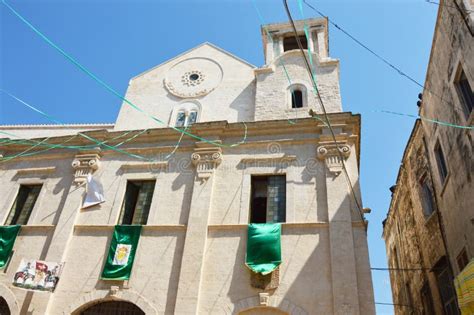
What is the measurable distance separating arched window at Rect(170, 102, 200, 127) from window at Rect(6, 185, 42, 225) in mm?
5640

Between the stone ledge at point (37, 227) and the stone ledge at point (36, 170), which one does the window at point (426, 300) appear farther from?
the stone ledge at point (36, 170)

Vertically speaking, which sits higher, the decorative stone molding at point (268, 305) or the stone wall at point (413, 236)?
the stone wall at point (413, 236)

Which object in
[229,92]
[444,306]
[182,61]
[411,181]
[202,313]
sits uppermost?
[182,61]

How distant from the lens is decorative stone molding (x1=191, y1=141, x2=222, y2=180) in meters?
11.6

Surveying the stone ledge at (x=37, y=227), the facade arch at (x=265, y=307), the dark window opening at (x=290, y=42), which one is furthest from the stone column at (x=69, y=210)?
the dark window opening at (x=290, y=42)

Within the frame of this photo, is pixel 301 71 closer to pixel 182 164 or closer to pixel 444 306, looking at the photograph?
pixel 182 164

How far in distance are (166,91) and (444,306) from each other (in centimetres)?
1308

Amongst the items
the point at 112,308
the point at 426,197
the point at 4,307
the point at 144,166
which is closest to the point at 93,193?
the point at 144,166

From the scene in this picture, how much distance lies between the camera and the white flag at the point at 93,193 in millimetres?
11953

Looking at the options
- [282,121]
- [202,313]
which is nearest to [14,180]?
[202,313]

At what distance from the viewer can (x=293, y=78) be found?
14188 millimetres

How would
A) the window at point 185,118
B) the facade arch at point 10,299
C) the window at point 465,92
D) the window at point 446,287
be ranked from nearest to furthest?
the window at point 465,92, the facade arch at point 10,299, the window at point 446,287, the window at point 185,118

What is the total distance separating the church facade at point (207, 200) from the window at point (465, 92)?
286 centimetres

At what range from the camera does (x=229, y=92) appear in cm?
1464
